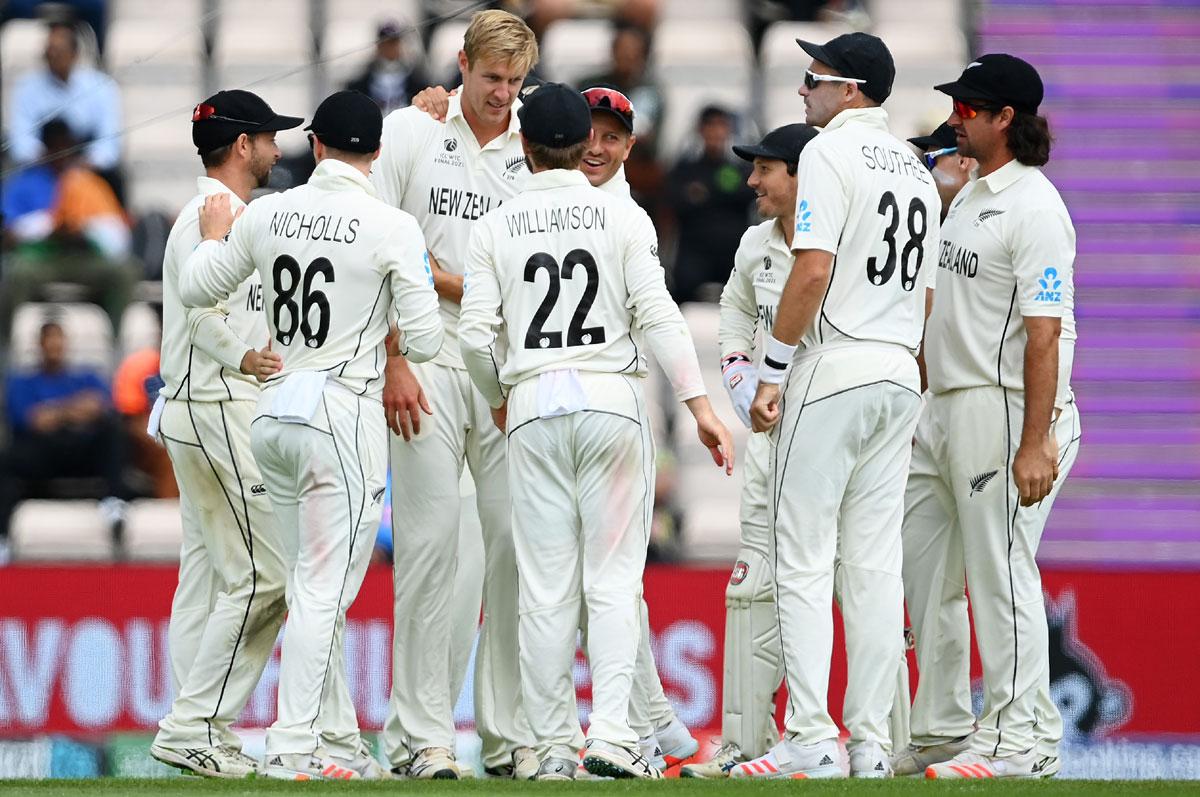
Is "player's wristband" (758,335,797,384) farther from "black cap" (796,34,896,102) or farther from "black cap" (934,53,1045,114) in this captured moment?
"black cap" (934,53,1045,114)

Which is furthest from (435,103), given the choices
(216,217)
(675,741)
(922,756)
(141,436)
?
(141,436)

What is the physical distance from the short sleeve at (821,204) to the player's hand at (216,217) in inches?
76.8

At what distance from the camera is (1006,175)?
705cm

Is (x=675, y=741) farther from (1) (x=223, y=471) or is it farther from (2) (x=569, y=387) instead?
(1) (x=223, y=471)

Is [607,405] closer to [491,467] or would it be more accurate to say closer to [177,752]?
[491,467]

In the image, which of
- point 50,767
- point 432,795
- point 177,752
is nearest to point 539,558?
point 432,795

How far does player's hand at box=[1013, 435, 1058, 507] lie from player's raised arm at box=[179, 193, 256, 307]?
2.72m

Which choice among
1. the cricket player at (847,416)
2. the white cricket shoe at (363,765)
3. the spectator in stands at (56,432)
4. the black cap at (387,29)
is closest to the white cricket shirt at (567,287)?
the cricket player at (847,416)

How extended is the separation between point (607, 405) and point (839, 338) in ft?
2.66

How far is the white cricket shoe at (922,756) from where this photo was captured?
7184 millimetres

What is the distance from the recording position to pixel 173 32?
13.0m

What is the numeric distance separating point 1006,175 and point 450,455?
7.32 feet

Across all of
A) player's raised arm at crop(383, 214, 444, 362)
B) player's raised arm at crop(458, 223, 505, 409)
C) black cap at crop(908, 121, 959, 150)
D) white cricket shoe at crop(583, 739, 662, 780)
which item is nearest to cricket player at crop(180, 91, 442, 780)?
player's raised arm at crop(383, 214, 444, 362)

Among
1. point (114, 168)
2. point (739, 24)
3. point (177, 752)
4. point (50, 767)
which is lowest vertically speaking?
point (50, 767)
